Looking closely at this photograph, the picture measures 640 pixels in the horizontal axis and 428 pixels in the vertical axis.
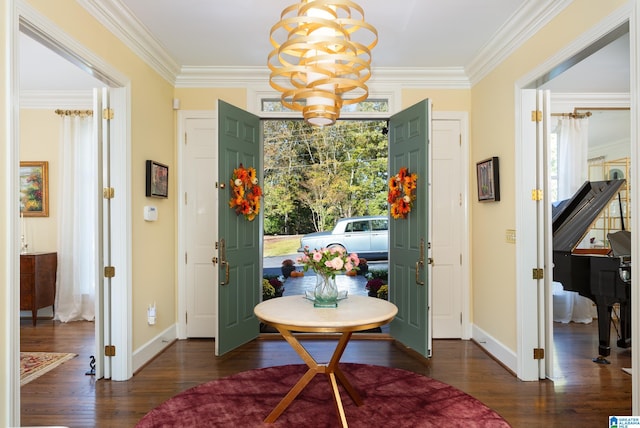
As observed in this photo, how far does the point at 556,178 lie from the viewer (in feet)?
18.2

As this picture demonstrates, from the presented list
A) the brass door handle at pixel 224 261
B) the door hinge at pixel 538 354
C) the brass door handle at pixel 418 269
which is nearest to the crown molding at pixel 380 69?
the brass door handle at pixel 224 261

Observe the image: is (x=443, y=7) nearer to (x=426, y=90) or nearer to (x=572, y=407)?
(x=426, y=90)

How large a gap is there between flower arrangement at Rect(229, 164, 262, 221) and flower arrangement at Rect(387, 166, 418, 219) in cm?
142

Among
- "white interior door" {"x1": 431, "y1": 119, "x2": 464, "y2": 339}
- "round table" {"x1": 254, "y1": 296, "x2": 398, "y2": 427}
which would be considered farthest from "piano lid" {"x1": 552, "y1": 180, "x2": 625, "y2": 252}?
"round table" {"x1": 254, "y1": 296, "x2": 398, "y2": 427}

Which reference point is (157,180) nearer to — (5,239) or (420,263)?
(5,239)

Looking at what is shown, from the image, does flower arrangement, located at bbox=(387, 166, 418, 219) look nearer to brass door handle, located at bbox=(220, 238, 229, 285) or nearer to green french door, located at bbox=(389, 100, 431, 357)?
green french door, located at bbox=(389, 100, 431, 357)

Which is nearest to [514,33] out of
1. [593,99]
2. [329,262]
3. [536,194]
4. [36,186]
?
[536,194]

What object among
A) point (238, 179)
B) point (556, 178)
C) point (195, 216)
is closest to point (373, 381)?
point (238, 179)

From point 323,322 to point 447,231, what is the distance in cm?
267

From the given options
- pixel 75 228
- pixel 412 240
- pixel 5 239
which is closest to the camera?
pixel 5 239

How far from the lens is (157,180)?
4.17m

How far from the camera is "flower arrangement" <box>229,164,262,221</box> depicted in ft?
14.1

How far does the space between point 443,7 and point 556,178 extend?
3.28 metres

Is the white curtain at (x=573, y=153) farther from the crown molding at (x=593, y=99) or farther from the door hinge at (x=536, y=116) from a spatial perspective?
the door hinge at (x=536, y=116)
